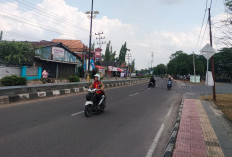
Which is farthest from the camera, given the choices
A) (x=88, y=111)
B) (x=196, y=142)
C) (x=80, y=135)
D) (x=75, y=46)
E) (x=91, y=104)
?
(x=75, y=46)

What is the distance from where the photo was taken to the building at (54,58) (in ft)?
90.5

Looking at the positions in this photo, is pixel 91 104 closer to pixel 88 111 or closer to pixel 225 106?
pixel 88 111

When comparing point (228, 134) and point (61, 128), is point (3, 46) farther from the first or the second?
point (228, 134)

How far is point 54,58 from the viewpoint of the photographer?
30.1 metres

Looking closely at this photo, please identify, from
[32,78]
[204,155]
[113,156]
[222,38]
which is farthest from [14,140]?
[32,78]

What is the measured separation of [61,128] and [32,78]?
21507mm

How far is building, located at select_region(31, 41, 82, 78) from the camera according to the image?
27.6 metres

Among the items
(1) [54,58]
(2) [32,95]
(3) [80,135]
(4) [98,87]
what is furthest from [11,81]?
(1) [54,58]

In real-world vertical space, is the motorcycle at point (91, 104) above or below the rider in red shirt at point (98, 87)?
below

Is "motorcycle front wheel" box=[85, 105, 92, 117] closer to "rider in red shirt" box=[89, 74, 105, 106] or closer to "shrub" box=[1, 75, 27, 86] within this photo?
"rider in red shirt" box=[89, 74, 105, 106]

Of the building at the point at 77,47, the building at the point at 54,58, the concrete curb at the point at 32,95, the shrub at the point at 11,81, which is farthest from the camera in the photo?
the building at the point at 77,47

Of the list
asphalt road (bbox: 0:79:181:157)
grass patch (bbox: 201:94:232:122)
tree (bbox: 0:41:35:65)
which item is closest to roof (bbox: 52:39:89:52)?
tree (bbox: 0:41:35:65)

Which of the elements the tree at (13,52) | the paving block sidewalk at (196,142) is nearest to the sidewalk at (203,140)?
the paving block sidewalk at (196,142)

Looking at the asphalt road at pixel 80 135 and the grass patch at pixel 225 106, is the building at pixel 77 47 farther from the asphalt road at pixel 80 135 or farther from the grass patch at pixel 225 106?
the asphalt road at pixel 80 135
